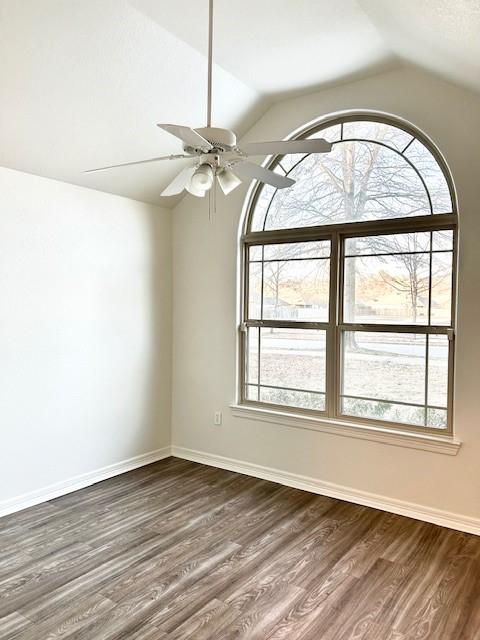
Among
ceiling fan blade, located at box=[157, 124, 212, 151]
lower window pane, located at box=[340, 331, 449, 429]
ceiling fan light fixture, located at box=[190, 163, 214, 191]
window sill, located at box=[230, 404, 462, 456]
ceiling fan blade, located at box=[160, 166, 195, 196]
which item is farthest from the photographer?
lower window pane, located at box=[340, 331, 449, 429]

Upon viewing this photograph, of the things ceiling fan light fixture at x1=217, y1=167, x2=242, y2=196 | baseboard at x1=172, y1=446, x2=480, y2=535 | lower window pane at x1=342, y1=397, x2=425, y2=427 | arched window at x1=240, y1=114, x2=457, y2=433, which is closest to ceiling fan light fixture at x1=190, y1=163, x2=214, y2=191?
ceiling fan light fixture at x1=217, y1=167, x2=242, y2=196

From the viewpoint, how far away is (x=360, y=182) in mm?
3674

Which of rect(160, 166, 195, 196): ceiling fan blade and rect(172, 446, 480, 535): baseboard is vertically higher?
rect(160, 166, 195, 196): ceiling fan blade

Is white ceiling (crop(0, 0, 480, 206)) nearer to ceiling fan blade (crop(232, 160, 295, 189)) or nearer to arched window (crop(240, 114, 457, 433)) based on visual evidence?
arched window (crop(240, 114, 457, 433))

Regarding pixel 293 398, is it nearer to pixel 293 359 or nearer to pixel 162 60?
pixel 293 359

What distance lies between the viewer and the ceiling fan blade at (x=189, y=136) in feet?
5.97

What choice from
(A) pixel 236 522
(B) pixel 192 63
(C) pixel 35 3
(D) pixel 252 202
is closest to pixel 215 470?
(A) pixel 236 522

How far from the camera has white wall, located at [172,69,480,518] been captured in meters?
3.14

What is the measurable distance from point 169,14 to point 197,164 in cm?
119

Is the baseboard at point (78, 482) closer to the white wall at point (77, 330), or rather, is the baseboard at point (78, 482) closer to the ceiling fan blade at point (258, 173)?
the white wall at point (77, 330)

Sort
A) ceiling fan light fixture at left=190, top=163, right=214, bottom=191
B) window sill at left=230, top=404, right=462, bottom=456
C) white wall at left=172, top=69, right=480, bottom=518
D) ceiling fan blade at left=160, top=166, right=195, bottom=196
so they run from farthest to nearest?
window sill at left=230, top=404, right=462, bottom=456
white wall at left=172, top=69, right=480, bottom=518
ceiling fan blade at left=160, top=166, right=195, bottom=196
ceiling fan light fixture at left=190, top=163, right=214, bottom=191

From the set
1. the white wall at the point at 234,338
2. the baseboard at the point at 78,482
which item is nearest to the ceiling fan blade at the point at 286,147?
the white wall at the point at 234,338

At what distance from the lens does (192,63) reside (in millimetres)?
3178

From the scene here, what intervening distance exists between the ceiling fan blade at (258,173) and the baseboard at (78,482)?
2813mm
